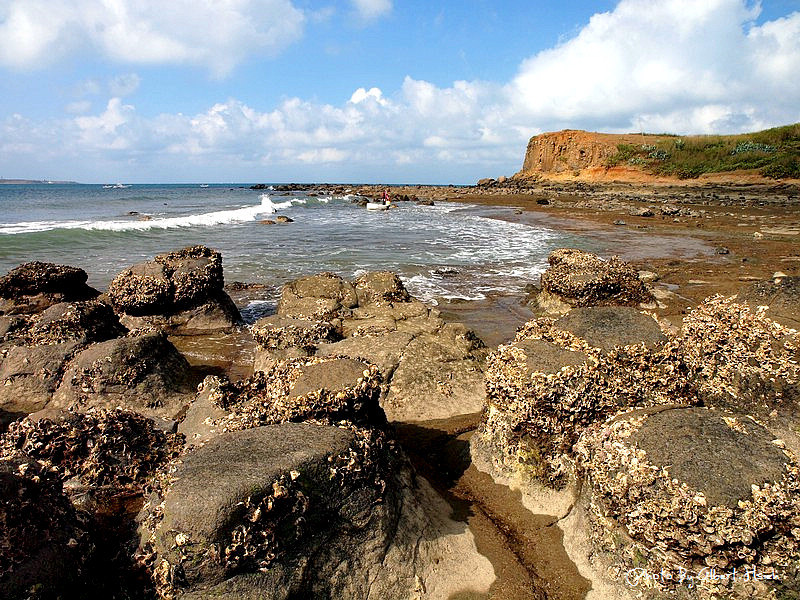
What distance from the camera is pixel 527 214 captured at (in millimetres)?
32969

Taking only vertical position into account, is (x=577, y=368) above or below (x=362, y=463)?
above

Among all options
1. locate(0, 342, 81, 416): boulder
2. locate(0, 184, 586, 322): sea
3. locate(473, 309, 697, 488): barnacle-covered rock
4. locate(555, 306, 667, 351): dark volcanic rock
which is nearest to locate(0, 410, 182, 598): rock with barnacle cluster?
locate(0, 342, 81, 416): boulder

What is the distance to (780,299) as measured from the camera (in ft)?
17.4

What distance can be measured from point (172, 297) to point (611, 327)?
7020 millimetres

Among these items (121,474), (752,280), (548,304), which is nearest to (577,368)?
(121,474)

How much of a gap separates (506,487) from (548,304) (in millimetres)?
5763

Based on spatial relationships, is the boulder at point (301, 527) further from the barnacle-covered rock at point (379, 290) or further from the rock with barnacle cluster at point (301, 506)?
the barnacle-covered rock at point (379, 290)

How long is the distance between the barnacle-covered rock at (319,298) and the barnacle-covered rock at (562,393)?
13.8 feet

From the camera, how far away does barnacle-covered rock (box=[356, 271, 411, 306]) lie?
8.43 m

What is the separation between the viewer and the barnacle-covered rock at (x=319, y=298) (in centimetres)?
788

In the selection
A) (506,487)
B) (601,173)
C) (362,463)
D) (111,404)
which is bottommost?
(506,487)

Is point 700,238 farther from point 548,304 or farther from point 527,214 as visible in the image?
point 527,214

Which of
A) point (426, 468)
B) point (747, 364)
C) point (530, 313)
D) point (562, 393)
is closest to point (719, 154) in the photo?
point (530, 313)

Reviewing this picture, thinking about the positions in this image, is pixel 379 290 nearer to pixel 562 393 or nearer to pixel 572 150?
pixel 562 393
